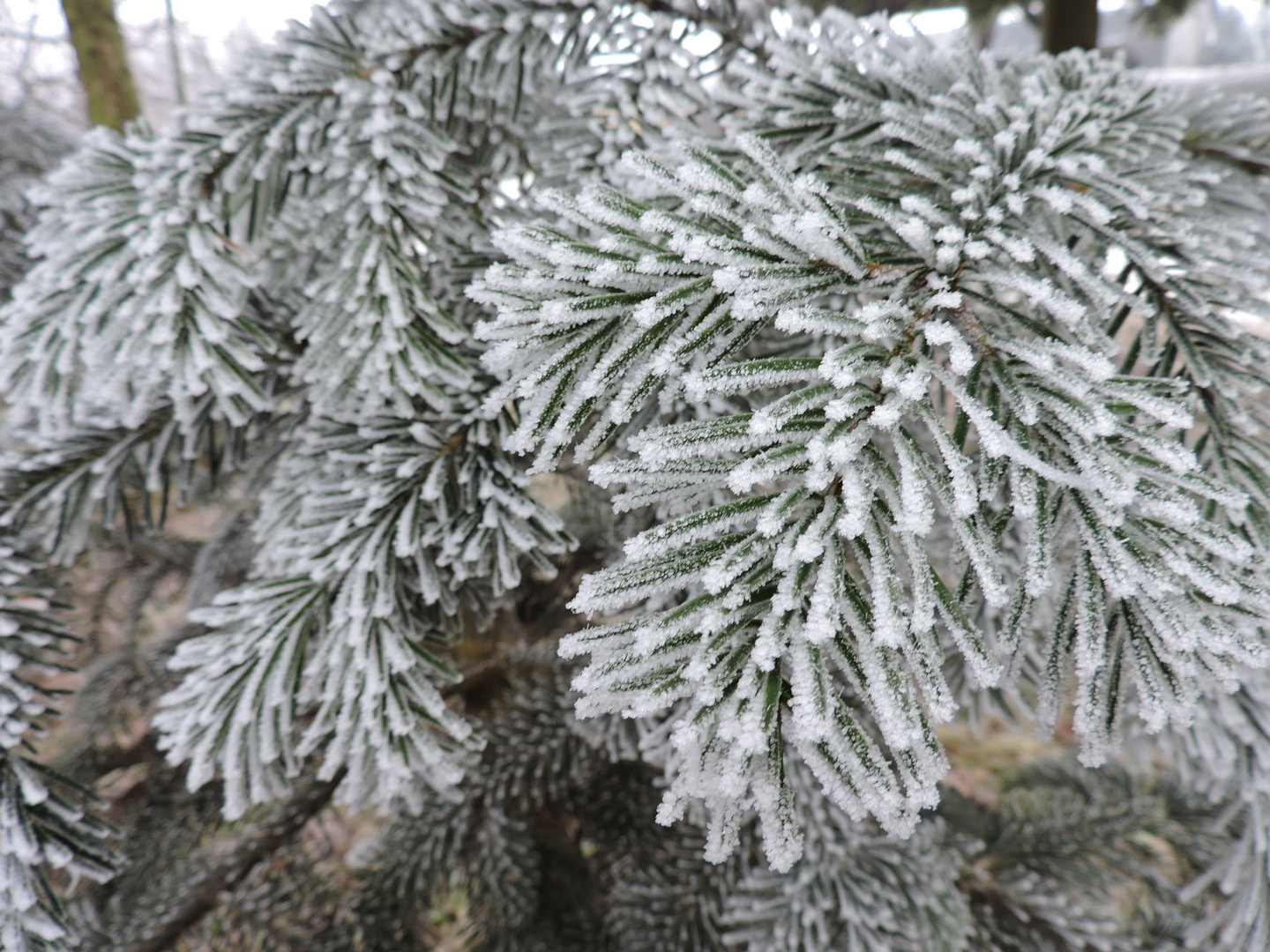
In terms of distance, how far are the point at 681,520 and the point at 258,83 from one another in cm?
55

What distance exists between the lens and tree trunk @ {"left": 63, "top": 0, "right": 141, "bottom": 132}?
3.65 feet

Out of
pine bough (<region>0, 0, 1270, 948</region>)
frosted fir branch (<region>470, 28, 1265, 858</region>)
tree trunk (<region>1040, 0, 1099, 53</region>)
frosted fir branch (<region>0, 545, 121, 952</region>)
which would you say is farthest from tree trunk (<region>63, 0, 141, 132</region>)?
tree trunk (<region>1040, 0, 1099, 53</region>)

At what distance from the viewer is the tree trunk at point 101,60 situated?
3.65 ft

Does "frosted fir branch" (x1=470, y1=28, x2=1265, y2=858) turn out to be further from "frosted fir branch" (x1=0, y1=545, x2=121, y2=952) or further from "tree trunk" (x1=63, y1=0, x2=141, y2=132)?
"tree trunk" (x1=63, y1=0, x2=141, y2=132)

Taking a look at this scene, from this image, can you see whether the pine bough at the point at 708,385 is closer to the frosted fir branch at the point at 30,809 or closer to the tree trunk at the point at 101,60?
the frosted fir branch at the point at 30,809

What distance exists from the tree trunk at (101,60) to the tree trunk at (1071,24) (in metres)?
1.51

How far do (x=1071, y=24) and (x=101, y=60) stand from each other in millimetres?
1575

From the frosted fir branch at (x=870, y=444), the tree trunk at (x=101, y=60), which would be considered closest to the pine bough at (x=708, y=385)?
the frosted fir branch at (x=870, y=444)

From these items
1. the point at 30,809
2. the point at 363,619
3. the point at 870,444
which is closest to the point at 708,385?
the point at 870,444

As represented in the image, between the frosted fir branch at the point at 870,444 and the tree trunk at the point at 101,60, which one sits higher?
the tree trunk at the point at 101,60

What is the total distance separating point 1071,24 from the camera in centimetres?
121

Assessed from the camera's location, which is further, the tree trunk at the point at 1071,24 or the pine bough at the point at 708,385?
the tree trunk at the point at 1071,24

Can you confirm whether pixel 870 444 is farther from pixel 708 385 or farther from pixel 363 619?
pixel 363 619

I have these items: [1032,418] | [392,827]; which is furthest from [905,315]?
[392,827]
